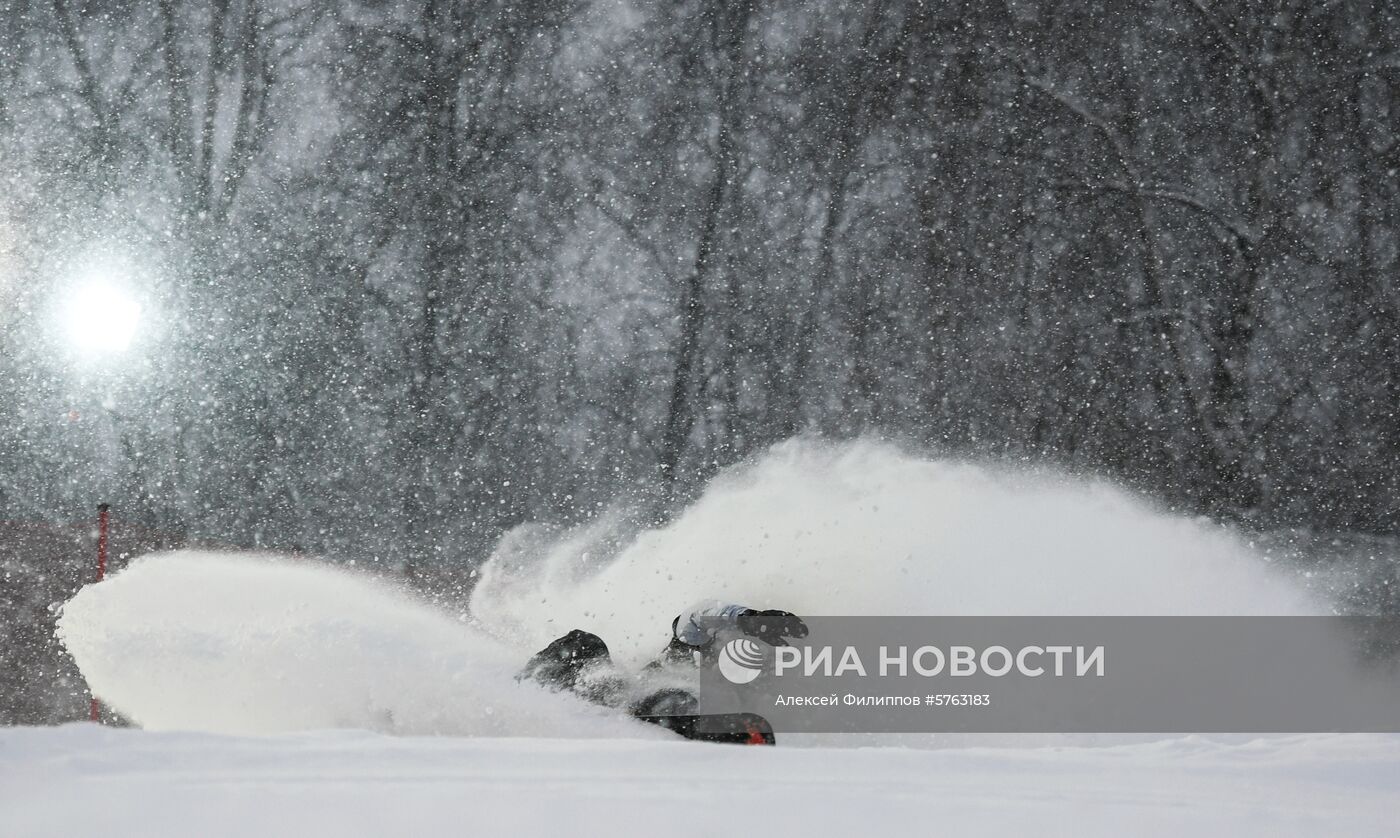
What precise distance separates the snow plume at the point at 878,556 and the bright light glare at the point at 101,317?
1700mm

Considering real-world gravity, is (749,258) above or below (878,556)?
above

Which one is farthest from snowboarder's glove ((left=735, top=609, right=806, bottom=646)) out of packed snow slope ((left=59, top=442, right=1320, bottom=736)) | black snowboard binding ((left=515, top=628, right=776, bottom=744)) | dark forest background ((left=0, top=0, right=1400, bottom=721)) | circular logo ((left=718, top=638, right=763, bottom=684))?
dark forest background ((left=0, top=0, right=1400, bottom=721))

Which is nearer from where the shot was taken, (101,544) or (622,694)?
(622,694)

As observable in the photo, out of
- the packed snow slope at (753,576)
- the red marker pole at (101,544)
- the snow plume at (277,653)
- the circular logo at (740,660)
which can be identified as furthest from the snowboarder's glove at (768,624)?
the red marker pole at (101,544)

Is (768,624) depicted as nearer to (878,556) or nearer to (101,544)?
(878,556)

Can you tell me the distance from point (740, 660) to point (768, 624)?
6.2 inches

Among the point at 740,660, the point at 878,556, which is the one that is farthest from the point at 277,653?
Result: the point at 878,556

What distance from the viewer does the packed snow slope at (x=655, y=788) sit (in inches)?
85.7

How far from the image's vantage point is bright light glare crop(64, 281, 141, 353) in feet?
12.9

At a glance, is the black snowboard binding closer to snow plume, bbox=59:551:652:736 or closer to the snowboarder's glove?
snow plume, bbox=59:551:652:736

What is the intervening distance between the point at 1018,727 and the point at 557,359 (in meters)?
2.38

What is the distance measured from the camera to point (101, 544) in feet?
13.1

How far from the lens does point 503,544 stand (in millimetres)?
4039

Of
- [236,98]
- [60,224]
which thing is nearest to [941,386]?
[236,98]
